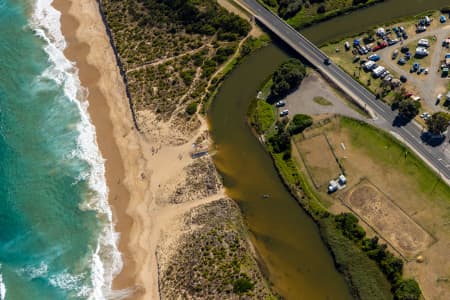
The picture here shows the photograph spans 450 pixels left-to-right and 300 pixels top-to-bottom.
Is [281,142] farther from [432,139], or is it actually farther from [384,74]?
[432,139]

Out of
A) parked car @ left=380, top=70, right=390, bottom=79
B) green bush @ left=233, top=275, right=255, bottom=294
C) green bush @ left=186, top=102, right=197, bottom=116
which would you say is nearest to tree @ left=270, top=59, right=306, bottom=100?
parked car @ left=380, top=70, right=390, bottom=79

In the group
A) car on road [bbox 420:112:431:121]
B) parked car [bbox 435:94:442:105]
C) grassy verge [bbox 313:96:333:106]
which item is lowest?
grassy verge [bbox 313:96:333:106]

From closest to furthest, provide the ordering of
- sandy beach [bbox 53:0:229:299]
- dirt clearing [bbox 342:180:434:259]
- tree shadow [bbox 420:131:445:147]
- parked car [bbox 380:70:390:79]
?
dirt clearing [bbox 342:180:434:259] → sandy beach [bbox 53:0:229:299] → tree shadow [bbox 420:131:445:147] → parked car [bbox 380:70:390:79]

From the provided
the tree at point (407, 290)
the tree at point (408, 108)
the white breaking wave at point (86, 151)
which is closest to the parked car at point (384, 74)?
the tree at point (408, 108)

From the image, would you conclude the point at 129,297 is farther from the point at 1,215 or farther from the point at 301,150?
the point at 301,150

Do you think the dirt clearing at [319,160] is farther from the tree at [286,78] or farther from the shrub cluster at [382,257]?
the tree at [286,78]

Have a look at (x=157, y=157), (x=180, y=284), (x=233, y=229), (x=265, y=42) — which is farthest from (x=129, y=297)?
(x=265, y=42)

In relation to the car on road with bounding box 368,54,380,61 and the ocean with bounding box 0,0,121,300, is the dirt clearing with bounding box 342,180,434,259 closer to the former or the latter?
the car on road with bounding box 368,54,380,61
